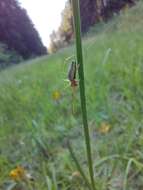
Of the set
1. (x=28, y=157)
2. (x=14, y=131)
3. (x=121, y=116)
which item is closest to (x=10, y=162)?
(x=28, y=157)

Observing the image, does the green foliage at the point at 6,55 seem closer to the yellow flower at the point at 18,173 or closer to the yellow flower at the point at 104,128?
the yellow flower at the point at 104,128

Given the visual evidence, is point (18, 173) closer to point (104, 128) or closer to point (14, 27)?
point (104, 128)

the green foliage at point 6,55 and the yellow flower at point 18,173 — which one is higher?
the yellow flower at point 18,173

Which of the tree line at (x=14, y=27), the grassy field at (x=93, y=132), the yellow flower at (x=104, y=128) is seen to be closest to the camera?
the grassy field at (x=93, y=132)

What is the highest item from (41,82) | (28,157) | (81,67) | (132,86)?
(81,67)

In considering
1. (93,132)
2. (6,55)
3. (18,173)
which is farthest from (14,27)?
(18,173)

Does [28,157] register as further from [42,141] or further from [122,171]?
[122,171]

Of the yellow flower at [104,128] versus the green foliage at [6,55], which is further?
the green foliage at [6,55]

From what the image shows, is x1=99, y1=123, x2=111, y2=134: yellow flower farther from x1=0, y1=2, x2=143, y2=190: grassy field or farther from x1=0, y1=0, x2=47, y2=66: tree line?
x1=0, y1=0, x2=47, y2=66: tree line

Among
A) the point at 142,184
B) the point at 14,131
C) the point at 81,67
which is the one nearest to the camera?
the point at 81,67

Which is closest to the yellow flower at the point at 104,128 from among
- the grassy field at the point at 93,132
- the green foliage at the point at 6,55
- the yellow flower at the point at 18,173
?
Result: the grassy field at the point at 93,132

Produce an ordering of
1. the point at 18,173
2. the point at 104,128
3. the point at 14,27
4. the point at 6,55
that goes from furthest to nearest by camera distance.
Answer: the point at 14,27, the point at 6,55, the point at 104,128, the point at 18,173
